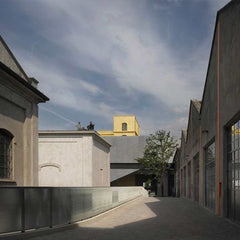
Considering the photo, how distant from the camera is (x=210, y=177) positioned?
70.6 feet

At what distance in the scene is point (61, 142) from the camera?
113 ft

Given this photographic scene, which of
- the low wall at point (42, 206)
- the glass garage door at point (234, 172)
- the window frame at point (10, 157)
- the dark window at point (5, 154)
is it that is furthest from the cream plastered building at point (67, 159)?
the glass garage door at point (234, 172)

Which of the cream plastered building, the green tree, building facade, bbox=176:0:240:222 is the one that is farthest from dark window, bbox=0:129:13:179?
the green tree

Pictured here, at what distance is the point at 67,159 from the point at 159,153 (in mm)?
23841

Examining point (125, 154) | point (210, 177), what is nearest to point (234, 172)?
point (210, 177)

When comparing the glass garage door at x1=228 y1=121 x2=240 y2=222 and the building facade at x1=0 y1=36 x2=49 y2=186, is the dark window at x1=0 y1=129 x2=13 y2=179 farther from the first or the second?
the glass garage door at x1=228 y1=121 x2=240 y2=222

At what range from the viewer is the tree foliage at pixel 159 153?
54.3 m

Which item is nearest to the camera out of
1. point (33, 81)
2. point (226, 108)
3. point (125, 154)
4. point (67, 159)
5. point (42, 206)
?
point (42, 206)

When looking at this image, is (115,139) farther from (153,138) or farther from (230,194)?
(230,194)

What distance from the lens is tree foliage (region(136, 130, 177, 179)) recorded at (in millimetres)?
54312

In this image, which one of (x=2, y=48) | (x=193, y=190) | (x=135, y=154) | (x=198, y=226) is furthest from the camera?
(x=135, y=154)

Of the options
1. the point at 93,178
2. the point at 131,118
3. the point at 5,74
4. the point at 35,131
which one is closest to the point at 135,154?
the point at 93,178

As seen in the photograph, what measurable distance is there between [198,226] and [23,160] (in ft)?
31.1

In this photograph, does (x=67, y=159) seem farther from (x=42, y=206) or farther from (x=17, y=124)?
(x=42, y=206)
